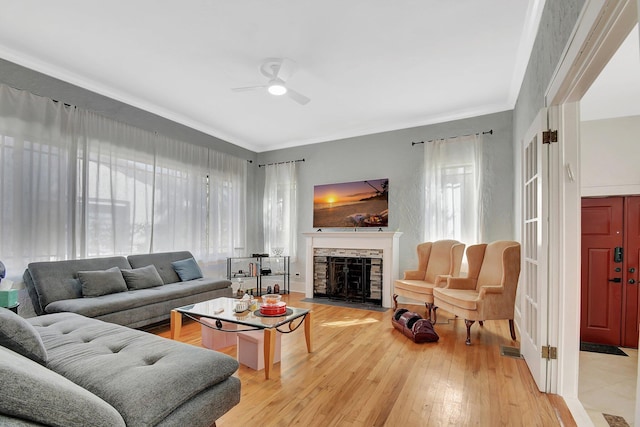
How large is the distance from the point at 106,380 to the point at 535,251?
2.82 meters

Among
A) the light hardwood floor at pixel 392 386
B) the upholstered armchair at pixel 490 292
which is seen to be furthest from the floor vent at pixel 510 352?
the upholstered armchair at pixel 490 292

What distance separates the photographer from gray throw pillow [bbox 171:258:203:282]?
4289 mm

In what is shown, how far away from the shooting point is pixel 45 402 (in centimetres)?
88

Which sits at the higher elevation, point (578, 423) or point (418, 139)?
point (418, 139)

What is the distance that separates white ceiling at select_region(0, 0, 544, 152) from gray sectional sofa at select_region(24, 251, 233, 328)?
2.05m

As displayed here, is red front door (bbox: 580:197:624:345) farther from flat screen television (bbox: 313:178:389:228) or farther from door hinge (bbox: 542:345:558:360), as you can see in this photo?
flat screen television (bbox: 313:178:389:228)

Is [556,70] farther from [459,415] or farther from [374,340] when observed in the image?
[374,340]

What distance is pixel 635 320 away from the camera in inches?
126

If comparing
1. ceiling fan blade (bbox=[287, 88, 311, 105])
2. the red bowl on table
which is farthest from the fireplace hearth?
ceiling fan blade (bbox=[287, 88, 311, 105])

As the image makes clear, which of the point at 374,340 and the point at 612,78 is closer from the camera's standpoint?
the point at 612,78

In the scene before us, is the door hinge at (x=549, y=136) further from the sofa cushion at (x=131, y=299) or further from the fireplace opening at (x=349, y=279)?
the sofa cushion at (x=131, y=299)

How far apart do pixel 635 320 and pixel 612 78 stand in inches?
94.0

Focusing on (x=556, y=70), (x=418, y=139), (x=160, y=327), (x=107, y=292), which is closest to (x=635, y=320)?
(x=556, y=70)

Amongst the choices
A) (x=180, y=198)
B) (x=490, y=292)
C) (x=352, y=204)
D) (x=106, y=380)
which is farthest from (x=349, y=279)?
(x=106, y=380)
